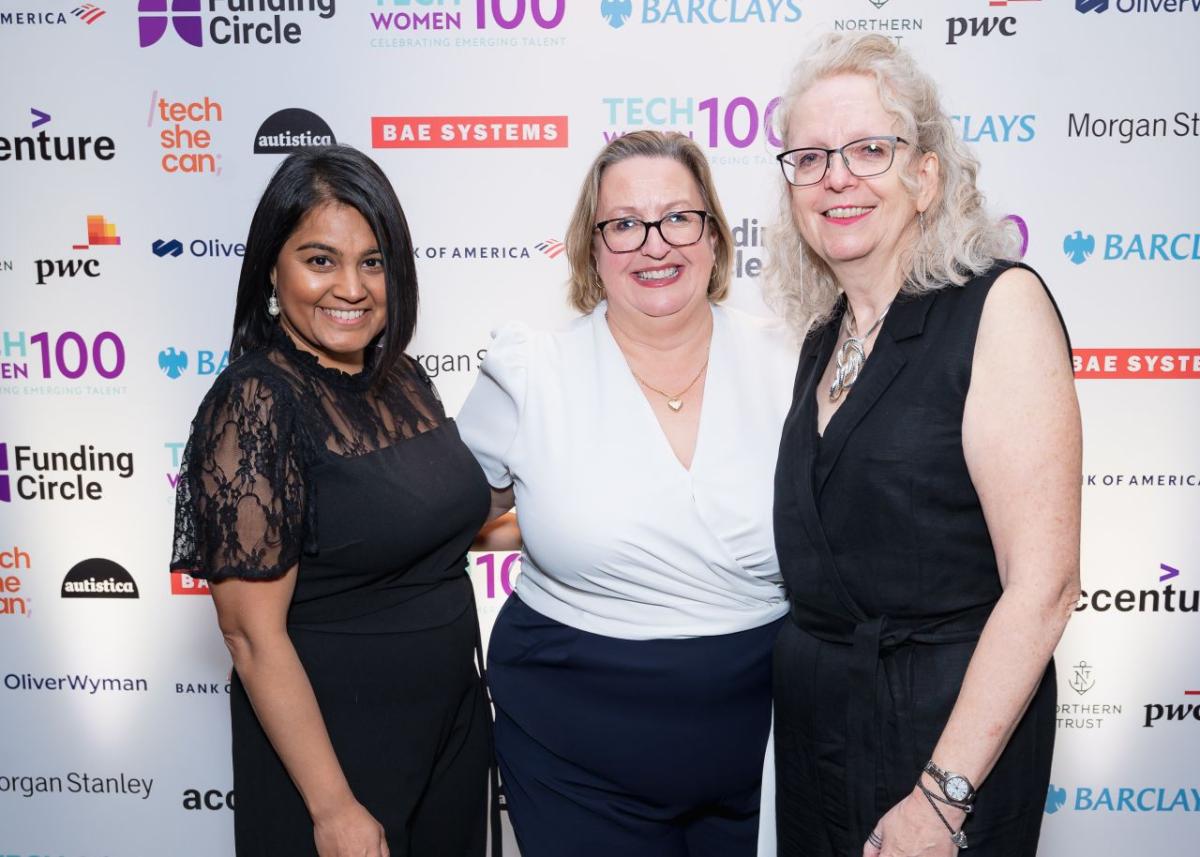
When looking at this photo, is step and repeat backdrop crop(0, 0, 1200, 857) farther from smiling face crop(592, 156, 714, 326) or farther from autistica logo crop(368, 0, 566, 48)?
smiling face crop(592, 156, 714, 326)

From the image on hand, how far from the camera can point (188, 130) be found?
247 cm

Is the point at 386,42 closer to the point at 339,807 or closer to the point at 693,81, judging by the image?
the point at 693,81

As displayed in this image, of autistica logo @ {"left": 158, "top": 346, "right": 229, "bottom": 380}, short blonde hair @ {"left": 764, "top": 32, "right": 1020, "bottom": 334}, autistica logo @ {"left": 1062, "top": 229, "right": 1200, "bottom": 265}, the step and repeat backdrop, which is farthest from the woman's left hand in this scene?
autistica logo @ {"left": 158, "top": 346, "right": 229, "bottom": 380}

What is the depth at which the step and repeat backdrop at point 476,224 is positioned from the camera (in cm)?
240

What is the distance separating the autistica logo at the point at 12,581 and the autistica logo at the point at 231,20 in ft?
4.60

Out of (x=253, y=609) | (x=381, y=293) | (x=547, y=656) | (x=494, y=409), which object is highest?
(x=381, y=293)

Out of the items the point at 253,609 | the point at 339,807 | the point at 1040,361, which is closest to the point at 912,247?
the point at 1040,361

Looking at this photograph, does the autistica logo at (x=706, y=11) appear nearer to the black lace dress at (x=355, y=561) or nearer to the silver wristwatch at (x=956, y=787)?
the black lace dress at (x=355, y=561)

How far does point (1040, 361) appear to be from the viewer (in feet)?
3.72

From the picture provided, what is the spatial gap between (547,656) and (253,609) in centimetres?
56

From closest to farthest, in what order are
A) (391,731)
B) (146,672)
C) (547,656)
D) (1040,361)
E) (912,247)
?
(1040,361) → (912,247) → (391,731) → (547,656) → (146,672)

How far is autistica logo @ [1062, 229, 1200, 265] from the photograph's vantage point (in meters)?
2.45

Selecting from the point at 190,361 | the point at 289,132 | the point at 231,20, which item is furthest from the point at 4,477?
the point at 231,20

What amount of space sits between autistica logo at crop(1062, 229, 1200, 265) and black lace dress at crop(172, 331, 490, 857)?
72.6 inches
